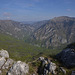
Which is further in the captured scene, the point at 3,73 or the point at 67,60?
the point at 67,60

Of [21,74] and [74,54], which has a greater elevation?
[74,54]

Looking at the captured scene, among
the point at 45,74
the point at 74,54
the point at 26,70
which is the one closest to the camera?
the point at 45,74

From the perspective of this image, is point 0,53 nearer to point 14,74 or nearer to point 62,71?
point 14,74

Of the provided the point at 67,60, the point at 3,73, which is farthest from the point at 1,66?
the point at 67,60

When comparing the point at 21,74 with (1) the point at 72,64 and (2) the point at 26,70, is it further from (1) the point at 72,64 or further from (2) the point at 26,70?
(1) the point at 72,64

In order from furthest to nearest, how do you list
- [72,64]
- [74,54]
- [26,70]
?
[74,54] < [72,64] < [26,70]

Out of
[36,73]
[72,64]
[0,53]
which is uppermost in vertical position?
[0,53]

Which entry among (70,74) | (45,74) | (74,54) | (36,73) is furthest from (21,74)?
(74,54)

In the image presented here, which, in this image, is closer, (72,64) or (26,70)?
(26,70)

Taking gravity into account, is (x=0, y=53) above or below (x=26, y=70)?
above
